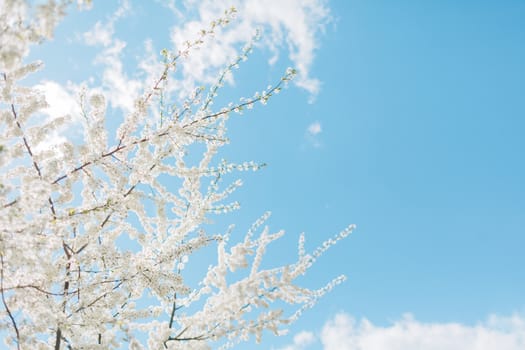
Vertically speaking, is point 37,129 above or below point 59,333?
above

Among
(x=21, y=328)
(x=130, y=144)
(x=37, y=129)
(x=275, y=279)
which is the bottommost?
(x=275, y=279)

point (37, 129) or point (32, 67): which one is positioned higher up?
point (32, 67)

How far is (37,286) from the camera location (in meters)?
3.65

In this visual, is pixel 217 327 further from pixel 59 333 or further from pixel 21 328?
pixel 21 328

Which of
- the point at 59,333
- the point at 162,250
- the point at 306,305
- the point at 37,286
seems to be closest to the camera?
the point at 37,286

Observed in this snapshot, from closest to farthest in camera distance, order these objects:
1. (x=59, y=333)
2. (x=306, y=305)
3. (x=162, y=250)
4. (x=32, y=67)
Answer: (x=32, y=67)
(x=59, y=333)
(x=162, y=250)
(x=306, y=305)

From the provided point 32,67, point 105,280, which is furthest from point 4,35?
point 105,280

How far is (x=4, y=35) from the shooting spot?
A: 93.4 inches

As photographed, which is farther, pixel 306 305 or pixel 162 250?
pixel 306 305

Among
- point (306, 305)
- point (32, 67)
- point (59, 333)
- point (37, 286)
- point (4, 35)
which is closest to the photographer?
point (4, 35)

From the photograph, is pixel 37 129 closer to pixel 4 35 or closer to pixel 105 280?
pixel 105 280

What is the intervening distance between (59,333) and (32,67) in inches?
94.5

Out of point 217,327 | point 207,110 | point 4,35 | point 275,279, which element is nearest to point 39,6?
point 4,35

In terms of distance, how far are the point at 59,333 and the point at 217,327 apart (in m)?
1.52
